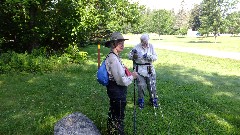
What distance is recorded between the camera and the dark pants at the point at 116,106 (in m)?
6.03

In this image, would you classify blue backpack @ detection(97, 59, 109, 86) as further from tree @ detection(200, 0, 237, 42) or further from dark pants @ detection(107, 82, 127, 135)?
tree @ detection(200, 0, 237, 42)

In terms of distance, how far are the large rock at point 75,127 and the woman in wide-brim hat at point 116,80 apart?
0.51 m

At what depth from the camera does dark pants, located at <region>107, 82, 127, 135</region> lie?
6.03 m

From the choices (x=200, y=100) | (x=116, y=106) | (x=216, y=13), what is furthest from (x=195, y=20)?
(x=116, y=106)

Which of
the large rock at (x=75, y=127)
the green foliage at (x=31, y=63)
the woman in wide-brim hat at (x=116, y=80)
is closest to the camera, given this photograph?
the woman in wide-brim hat at (x=116, y=80)

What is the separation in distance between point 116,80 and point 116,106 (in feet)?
2.45

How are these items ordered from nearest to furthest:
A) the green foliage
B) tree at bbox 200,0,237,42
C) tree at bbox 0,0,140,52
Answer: the green foliage
tree at bbox 0,0,140,52
tree at bbox 200,0,237,42

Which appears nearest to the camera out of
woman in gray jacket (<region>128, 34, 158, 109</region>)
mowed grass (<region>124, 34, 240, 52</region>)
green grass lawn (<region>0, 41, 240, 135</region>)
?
green grass lawn (<region>0, 41, 240, 135</region>)

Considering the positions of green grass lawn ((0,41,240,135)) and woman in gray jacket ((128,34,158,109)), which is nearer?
green grass lawn ((0,41,240,135))

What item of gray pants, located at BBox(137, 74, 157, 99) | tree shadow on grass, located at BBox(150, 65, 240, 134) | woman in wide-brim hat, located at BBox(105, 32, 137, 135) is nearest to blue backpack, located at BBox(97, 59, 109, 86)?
woman in wide-brim hat, located at BBox(105, 32, 137, 135)

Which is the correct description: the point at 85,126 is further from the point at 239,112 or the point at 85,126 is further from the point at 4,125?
the point at 239,112

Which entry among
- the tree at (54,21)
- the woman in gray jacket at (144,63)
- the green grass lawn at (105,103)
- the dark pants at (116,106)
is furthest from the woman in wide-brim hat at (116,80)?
the tree at (54,21)

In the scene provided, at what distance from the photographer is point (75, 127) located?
6.12 metres

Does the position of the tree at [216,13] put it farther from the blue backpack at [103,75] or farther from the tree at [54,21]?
the blue backpack at [103,75]
